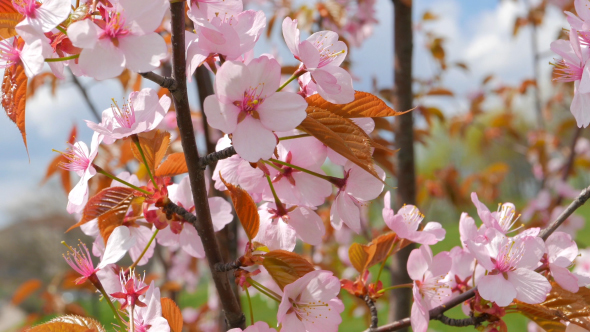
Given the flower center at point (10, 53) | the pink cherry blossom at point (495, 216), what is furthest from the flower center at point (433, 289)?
the flower center at point (10, 53)

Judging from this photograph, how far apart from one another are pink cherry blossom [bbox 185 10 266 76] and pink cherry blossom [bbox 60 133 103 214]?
0.49 ft

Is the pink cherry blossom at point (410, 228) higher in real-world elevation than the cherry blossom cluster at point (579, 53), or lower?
lower

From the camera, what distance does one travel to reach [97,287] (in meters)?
0.50

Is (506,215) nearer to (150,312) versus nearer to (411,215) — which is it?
(411,215)

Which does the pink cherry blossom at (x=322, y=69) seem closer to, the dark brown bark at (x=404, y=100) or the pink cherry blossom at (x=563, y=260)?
the pink cherry blossom at (x=563, y=260)

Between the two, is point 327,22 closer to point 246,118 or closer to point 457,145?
point 246,118

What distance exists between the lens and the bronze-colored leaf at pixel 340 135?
364 millimetres

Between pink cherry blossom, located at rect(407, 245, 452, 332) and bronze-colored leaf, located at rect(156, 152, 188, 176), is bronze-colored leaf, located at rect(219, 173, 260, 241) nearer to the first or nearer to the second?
bronze-colored leaf, located at rect(156, 152, 188, 176)

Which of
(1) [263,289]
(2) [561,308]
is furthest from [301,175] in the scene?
(2) [561,308]

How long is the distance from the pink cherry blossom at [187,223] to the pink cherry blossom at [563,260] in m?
Answer: 0.41

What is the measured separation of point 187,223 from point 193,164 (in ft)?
0.47

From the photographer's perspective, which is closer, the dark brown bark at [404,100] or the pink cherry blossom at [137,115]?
the pink cherry blossom at [137,115]

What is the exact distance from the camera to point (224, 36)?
15.5 inches

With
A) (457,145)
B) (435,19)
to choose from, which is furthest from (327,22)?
(457,145)
